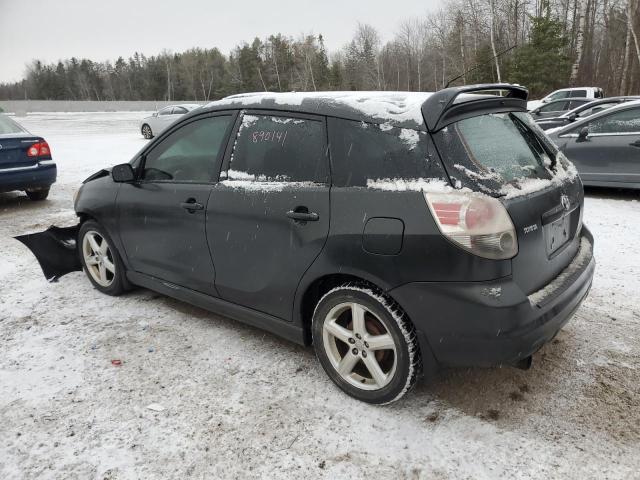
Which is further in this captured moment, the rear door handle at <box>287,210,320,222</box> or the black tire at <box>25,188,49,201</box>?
the black tire at <box>25,188,49,201</box>

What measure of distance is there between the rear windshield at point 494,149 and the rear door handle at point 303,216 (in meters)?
0.74

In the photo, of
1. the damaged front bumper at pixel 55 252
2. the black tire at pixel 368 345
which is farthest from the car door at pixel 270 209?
the damaged front bumper at pixel 55 252

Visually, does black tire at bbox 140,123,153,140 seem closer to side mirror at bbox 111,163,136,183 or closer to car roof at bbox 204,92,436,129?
side mirror at bbox 111,163,136,183

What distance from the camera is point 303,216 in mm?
2664

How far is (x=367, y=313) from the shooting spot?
8.46ft

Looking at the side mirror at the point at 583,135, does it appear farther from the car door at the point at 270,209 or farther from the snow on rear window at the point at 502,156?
the car door at the point at 270,209

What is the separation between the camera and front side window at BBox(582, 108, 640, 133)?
24.1ft

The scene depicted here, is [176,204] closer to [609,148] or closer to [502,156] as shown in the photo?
[502,156]

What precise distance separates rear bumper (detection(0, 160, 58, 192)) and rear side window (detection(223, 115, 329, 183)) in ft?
19.5

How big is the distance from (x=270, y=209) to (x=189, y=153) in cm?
103

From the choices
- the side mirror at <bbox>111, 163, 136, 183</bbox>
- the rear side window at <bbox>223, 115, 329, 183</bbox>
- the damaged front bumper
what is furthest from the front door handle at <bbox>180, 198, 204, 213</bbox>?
the damaged front bumper

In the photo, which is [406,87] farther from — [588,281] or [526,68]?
[588,281]

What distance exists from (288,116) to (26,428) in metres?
2.22

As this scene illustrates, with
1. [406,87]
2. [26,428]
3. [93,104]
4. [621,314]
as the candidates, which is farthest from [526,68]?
[93,104]
